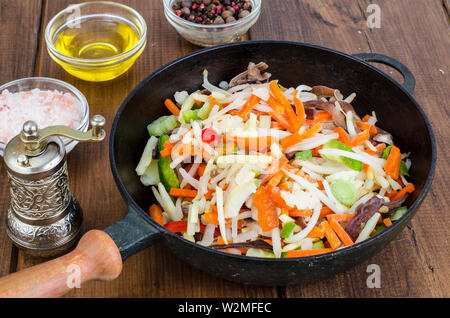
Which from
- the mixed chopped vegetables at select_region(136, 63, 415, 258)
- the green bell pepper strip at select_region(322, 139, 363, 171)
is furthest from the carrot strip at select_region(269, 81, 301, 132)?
the green bell pepper strip at select_region(322, 139, 363, 171)

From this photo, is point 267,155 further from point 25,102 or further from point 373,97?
point 25,102

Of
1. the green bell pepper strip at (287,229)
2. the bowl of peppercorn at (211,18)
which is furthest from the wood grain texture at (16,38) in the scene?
the green bell pepper strip at (287,229)

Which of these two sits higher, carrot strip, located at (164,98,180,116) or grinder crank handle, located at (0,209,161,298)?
grinder crank handle, located at (0,209,161,298)

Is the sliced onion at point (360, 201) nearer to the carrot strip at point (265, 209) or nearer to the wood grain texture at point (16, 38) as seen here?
the carrot strip at point (265, 209)

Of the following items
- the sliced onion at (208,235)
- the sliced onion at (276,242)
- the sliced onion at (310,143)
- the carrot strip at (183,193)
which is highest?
the sliced onion at (310,143)

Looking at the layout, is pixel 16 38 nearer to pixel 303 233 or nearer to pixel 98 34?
pixel 98 34

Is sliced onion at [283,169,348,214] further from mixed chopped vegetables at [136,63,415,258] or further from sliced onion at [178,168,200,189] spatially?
sliced onion at [178,168,200,189]

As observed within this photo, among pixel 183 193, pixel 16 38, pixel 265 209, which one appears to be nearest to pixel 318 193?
pixel 265 209
